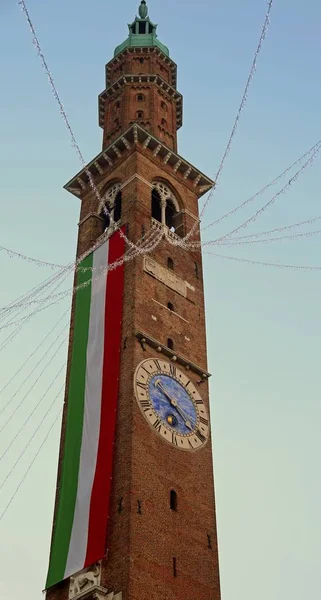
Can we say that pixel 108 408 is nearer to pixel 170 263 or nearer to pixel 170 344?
pixel 170 344

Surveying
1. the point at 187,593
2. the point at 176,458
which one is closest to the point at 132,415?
the point at 176,458

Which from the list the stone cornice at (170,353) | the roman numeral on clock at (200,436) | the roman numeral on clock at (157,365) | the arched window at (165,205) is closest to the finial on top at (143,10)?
the arched window at (165,205)

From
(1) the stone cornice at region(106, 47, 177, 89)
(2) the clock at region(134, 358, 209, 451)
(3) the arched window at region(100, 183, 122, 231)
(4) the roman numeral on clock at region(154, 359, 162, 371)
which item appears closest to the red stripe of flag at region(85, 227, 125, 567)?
(2) the clock at region(134, 358, 209, 451)

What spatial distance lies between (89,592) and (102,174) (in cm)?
1995

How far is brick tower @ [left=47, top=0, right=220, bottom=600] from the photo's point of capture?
77.0 feet

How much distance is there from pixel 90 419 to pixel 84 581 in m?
5.42

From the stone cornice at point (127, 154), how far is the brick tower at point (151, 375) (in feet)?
0.17

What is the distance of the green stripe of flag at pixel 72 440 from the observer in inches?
955

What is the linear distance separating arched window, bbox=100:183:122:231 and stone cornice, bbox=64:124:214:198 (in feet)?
4.62

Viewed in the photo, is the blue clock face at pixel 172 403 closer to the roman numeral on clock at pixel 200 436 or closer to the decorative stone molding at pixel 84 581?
the roman numeral on clock at pixel 200 436

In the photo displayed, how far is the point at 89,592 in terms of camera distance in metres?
22.6

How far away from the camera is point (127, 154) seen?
35906mm

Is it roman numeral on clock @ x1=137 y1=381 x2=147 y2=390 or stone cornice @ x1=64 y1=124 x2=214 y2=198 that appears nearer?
roman numeral on clock @ x1=137 y1=381 x2=147 y2=390

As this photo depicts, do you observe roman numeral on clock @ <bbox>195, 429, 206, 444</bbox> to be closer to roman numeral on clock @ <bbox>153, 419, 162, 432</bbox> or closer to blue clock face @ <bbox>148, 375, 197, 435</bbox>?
blue clock face @ <bbox>148, 375, 197, 435</bbox>
